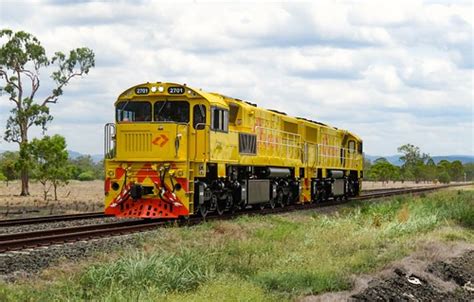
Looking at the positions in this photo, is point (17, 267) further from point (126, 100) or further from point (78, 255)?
point (126, 100)

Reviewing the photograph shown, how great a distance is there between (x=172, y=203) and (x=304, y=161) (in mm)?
12378

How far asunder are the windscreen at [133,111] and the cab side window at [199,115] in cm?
131

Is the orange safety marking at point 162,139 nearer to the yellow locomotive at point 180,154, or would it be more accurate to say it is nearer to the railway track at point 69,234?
the yellow locomotive at point 180,154

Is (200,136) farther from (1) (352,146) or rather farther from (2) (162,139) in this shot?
(1) (352,146)

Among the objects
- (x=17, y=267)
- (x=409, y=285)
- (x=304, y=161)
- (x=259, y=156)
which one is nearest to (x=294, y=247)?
(x=409, y=285)

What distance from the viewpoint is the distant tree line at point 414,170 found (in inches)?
4154

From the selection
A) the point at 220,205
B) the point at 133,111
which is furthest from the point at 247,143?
the point at 133,111

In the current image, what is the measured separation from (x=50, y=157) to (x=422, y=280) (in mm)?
28636

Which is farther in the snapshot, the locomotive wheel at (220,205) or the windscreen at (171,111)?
the locomotive wheel at (220,205)

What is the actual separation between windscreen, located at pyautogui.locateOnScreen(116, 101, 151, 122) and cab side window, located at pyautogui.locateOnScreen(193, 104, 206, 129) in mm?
1305

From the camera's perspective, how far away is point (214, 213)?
75.0ft

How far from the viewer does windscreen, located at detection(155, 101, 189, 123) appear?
20016mm

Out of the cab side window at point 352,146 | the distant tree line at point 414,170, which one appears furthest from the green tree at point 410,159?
the cab side window at point 352,146

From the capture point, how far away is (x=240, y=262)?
39.1 feet
